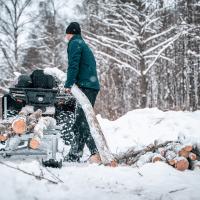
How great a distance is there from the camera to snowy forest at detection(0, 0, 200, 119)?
592 inches

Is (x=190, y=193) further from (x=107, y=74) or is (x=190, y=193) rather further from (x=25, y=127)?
(x=107, y=74)

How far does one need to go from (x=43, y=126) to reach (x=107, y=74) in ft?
43.7

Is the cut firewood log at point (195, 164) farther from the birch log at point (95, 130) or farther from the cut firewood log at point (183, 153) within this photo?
the birch log at point (95, 130)

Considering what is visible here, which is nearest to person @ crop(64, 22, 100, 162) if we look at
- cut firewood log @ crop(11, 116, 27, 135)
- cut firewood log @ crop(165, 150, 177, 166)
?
cut firewood log @ crop(11, 116, 27, 135)

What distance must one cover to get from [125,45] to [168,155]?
1192cm

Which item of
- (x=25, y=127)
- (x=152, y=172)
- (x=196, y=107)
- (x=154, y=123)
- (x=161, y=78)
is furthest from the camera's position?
(x=161, y=78)

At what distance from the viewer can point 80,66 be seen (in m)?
6.43

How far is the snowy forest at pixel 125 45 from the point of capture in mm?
15039

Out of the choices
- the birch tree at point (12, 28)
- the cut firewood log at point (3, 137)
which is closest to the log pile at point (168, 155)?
the cut firewood log at point (3, 137)

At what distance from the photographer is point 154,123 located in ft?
36.4

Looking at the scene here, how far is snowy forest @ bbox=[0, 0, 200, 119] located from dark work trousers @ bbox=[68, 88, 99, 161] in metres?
8.53

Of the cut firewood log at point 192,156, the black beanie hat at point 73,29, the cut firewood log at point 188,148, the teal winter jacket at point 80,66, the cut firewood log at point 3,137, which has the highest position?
the black beanie hat at point 73,29

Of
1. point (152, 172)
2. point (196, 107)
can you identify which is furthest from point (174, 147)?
point (196, 107)

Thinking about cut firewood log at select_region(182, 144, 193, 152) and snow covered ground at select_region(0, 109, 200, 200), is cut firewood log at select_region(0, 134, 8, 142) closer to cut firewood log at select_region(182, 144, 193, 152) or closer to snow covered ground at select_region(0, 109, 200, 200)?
snow covered ground at select_region(0, 109, 200, 200)
